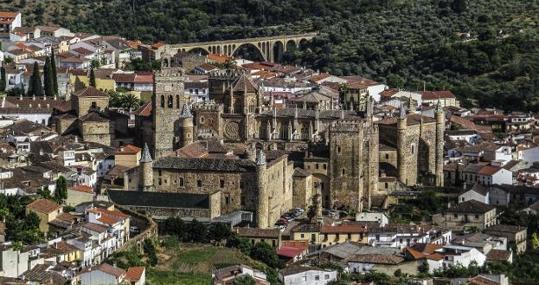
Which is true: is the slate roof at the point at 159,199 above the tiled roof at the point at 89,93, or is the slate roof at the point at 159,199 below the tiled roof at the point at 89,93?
below

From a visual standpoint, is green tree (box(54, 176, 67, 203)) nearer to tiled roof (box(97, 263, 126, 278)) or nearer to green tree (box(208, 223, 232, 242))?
green tree (box(208, 223, 232, 242))

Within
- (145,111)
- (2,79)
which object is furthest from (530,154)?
(2,79)

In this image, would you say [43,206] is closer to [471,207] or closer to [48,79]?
[471,207]

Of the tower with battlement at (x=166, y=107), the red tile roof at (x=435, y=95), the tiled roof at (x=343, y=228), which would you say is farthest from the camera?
the red tile roof at (x=435, y=95)

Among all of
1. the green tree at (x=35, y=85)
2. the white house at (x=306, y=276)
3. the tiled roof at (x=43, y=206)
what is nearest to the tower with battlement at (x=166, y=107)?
→ the tiled roof at (x=43, y=206)

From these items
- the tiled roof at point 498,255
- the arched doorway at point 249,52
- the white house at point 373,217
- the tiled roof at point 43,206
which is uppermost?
the tiled roof at point 43,206

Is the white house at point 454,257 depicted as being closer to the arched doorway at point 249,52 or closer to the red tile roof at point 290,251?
the red tile roof at point 290,251
